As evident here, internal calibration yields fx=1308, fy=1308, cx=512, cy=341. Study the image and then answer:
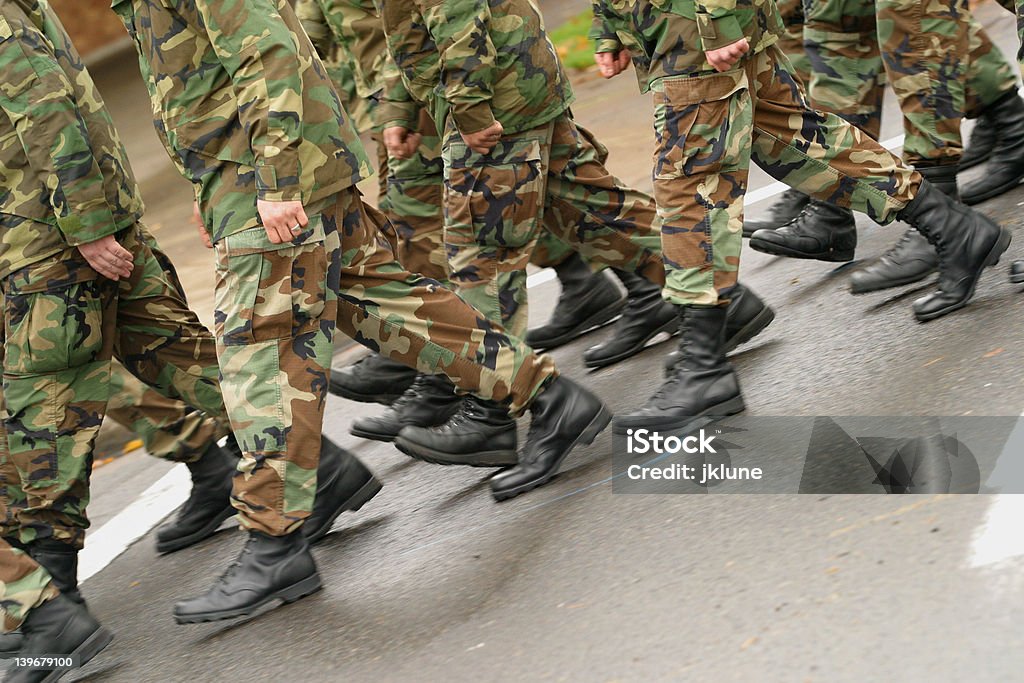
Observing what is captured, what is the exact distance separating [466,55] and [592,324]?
1806 millimetres

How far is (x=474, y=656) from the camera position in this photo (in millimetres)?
3146

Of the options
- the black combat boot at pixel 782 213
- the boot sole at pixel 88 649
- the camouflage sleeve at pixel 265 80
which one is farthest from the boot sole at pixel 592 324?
the boot sole at pixel 88 649

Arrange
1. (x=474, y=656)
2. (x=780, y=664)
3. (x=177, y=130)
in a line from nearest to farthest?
(x=780, y=664) < (x=474, y=656) < (x=177, y=130)

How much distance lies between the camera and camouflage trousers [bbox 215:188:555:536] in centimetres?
357

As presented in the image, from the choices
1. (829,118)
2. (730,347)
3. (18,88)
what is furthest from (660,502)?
(18,88)

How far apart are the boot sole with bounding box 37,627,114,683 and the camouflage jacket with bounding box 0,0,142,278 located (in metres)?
1.12

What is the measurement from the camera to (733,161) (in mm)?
3939

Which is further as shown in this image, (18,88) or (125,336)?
(125,336)

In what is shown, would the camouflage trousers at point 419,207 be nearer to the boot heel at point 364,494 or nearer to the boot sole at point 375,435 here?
the boot sole at point 375,435

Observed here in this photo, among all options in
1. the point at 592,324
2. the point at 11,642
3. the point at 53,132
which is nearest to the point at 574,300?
the point at 592,324

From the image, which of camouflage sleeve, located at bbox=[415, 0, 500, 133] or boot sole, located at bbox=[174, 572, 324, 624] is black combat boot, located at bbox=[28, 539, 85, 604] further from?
camouflage sleeve, located at bbox=[415, 0, 500, 133]

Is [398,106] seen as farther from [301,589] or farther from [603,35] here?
[301,589]

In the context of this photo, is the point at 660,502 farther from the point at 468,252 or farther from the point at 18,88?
the point at 18,88

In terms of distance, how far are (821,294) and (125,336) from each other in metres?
2.54
